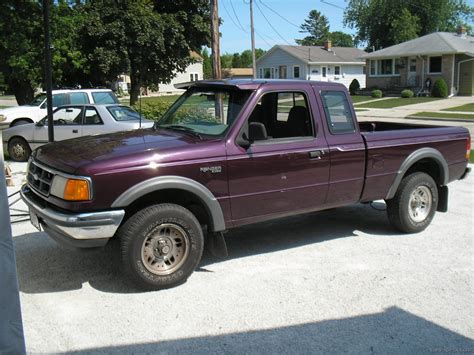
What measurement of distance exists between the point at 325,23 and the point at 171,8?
10026 cm

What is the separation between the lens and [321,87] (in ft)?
19.0

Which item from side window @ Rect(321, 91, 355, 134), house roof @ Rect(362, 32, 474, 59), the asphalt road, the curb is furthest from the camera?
house roof @ Rect(362, 32, 474, 59)

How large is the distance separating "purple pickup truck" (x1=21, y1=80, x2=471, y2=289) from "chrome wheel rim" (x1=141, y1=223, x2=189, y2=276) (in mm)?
10

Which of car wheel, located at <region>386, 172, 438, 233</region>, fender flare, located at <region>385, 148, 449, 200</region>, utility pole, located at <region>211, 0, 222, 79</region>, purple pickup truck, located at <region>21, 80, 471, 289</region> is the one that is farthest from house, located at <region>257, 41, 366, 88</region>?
purple pickup truck, located at <region>21, 80, 471, 289</region>

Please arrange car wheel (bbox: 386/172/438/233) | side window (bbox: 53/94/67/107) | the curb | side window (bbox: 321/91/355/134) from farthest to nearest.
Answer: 1. the curb
2. side window (bbox: 53/94/67/107)
3. car wheel (bbox: 386/172/438/233)
4. side window (bbox: 321/91/355/134)

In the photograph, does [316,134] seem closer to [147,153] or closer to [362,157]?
[362,157]

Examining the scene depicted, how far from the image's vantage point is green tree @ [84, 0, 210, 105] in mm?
24031

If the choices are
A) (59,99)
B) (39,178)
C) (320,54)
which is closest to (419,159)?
(39,178)

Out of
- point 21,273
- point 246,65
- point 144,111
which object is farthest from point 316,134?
point 246,65

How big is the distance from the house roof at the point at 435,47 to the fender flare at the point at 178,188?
39.5 meters

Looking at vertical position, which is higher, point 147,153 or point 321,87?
point 321,87

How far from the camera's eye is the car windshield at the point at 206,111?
206 inches

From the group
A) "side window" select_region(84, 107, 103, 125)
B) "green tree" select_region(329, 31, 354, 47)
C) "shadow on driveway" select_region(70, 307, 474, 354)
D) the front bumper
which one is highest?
"green tree" select_region(329, 31, 354, 47)

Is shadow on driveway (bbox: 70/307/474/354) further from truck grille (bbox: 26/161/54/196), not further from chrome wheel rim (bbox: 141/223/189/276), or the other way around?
truck grille (bbox: 26/161/54/196)
